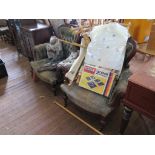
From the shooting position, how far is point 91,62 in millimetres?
1852

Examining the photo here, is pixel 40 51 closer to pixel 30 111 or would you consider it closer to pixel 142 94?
pixel 30 111

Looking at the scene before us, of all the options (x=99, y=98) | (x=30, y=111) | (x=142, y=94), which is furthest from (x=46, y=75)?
(x=142, y=94)

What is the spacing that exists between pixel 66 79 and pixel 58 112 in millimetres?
454

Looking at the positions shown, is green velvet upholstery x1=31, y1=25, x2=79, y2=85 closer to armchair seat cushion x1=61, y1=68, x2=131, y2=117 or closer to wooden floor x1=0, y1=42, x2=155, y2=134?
wooden floor x1=0, y1=42, x2=155, y2=134

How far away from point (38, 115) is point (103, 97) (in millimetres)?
892

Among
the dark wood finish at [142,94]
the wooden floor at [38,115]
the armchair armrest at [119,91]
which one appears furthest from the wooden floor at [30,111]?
the dark wood finish at [142,94]

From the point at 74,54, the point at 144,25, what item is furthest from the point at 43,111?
the point at 144,25

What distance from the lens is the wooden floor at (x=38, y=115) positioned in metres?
1.81

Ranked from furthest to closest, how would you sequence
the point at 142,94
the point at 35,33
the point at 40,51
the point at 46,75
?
the point at 35,33 → the point at 40,51 → the point at 46,75 → the point at 142,94

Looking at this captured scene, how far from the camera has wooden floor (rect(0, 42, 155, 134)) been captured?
1807mm

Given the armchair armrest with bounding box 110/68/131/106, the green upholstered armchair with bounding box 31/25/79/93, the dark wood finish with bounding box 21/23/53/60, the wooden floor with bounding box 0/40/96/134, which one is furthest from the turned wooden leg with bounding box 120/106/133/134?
the dark wood finish with bounding box 21/23/53/60

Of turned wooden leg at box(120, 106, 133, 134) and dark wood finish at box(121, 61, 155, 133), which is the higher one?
dark wood finish at box(121, 61, 155, 133)

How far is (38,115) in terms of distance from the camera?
79.4 inches

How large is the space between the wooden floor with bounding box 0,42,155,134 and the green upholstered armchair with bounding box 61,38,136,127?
12.2 inches
